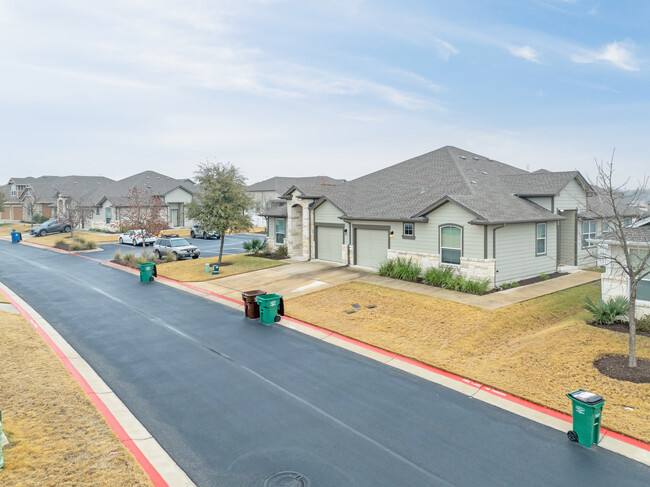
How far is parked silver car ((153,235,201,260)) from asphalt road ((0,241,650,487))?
16956mm

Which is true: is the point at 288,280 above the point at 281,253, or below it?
below

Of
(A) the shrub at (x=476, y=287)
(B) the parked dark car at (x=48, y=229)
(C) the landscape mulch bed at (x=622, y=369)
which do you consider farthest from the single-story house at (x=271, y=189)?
(C) the landscape mulch bed at (x=622, y=369)

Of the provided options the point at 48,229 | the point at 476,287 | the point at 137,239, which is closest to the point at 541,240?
the point at 476,287

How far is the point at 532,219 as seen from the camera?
2142 centimetres

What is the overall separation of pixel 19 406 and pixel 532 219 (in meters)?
20.9

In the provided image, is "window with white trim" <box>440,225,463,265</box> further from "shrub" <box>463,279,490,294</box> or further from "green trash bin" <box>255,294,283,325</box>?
"green trash bin" <box>255,294,283,325</box>

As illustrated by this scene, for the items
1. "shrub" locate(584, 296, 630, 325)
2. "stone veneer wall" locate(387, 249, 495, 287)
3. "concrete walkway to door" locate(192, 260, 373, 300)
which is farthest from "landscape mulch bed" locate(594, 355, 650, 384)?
"concrete walkway to door" locate(192, 260, 373, 300)

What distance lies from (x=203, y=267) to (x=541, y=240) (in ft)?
64.1

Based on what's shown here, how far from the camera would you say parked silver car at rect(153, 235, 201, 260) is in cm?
3225

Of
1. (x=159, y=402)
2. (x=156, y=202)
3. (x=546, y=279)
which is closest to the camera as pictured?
(x=159, y=402)

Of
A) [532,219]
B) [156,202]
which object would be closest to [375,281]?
[532,219]

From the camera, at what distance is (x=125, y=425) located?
27.9 feet

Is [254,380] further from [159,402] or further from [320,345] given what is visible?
[320,345]

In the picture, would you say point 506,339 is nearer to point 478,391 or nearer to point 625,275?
point 478,391
